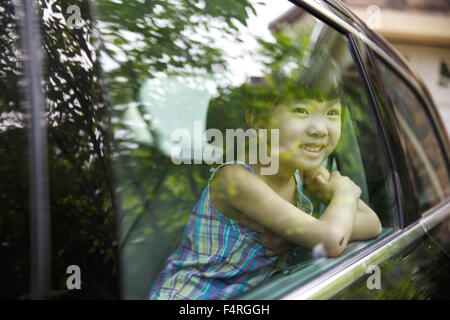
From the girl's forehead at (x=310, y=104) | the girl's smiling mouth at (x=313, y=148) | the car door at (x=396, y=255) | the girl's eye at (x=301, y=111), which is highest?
the girl's forehead at (x=310, y=104)

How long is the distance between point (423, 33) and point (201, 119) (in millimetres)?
7788

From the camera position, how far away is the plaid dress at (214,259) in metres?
1.20

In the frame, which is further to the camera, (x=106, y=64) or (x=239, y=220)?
(x=239, y=220)

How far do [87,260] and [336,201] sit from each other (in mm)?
846

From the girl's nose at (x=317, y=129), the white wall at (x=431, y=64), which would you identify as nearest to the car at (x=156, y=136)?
the girl's nose at (x=317, y=129)

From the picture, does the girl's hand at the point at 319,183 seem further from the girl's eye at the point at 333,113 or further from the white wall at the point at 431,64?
the white wall at the point at 431,64

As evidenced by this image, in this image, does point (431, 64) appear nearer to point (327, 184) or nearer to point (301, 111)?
point (327, 184)

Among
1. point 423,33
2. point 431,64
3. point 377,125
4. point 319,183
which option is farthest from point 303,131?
point 431,64

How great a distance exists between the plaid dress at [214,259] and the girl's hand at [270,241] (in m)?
0.01

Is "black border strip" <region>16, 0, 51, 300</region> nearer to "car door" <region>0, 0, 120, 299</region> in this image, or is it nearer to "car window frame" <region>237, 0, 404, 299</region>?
"car door" <region>0, 0, 120, 299</region>

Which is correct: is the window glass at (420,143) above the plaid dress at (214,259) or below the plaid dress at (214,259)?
above
